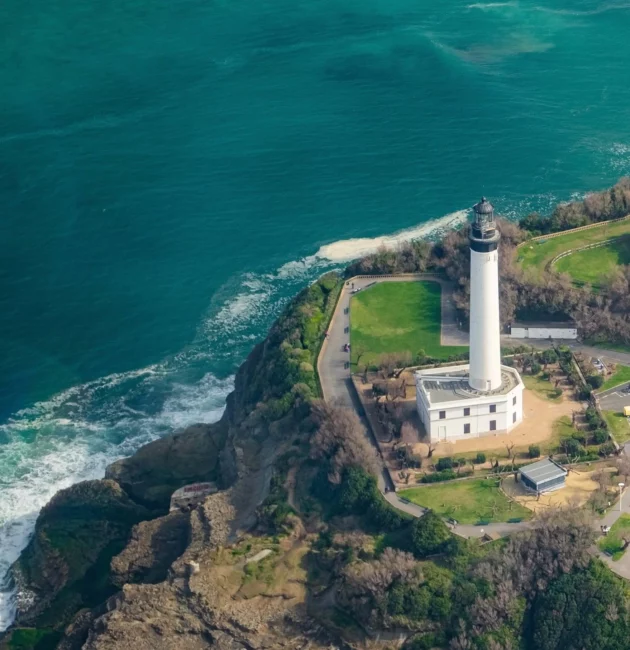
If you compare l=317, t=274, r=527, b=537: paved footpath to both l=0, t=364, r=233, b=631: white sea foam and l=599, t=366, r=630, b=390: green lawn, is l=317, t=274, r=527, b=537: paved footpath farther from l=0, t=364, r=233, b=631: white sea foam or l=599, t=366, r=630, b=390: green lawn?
l=0, t=364, r=233, b=631: white sea foam

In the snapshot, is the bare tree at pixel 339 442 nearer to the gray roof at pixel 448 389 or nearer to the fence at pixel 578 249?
the gray roof at pixel 448 389

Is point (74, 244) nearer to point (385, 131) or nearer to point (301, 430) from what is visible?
point (385, 131)

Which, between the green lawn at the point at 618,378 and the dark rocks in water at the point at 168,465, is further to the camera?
the dark rocks in water at the point at 168,465

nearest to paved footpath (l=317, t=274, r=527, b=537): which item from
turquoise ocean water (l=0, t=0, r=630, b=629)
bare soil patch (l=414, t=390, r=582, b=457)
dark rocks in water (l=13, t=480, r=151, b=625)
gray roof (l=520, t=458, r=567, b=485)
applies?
gray roof (l=520, t=458, r=567, b=485)

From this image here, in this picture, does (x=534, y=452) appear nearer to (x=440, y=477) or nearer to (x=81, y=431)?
(x=440, y=477)

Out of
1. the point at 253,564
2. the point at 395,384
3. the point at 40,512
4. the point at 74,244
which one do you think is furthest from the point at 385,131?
the point at 253,564

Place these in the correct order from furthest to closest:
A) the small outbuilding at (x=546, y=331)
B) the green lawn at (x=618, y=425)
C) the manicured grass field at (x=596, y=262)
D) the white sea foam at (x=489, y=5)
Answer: the white sea foam at (x=489, y=5)
the manicured grass field at (x=596, y=262)
the small outbuilding at (x=546, y=331)
the green lawn at (x=618, y=425)

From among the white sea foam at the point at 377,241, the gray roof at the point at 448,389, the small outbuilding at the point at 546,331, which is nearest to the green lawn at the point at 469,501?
the gray roof at the point at 448,389
